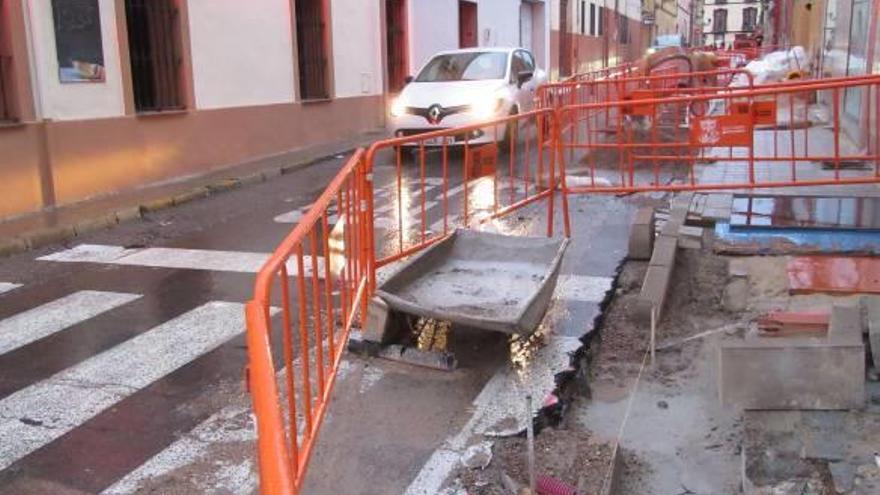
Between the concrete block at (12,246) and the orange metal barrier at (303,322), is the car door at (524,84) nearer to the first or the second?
the concrete block at (12,246)

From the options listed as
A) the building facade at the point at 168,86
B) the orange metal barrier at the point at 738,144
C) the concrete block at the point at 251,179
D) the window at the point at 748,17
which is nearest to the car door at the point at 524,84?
the orange metal barrier at the point at 738,144

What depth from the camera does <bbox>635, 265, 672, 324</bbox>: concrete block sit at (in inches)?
227

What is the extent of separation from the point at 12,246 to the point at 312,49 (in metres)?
9.15

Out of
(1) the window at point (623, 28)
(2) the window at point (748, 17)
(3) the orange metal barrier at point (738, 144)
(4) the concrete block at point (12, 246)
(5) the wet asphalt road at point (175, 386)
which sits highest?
(2) the window at point (748, 17)

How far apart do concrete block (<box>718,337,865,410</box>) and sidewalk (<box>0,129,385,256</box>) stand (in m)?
7.18

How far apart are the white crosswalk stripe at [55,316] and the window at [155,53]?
5.67 meters

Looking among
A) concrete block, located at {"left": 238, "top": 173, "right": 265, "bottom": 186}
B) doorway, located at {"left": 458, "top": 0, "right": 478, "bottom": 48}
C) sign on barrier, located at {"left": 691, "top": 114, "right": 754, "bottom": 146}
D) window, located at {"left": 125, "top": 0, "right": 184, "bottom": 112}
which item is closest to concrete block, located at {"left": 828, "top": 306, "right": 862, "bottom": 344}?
sign on barrier, located at {"left": 691, "top": 114, "right": 754, "bottom": 146}

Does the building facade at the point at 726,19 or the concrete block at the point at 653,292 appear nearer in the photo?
the concrete block at the point at 653,292

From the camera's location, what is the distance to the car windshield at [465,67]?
15.1 m

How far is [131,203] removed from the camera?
34.6ft

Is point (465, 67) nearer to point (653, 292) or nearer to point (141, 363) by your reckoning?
point (653, 292)

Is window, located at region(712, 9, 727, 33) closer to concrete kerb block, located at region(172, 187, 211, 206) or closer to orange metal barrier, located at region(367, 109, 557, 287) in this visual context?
orange metal barrier, located at region(367, 109, 557, 287)

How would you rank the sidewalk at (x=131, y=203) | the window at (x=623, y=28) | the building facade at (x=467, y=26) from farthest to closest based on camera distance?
1. the window at (x=623, y=28)
2. the building facade at (x=467, y=26)
3. the sidewalk at (x=131, y=203)

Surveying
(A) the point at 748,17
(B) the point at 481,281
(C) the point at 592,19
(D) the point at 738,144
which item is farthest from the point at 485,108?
(A) the point at 748,17
